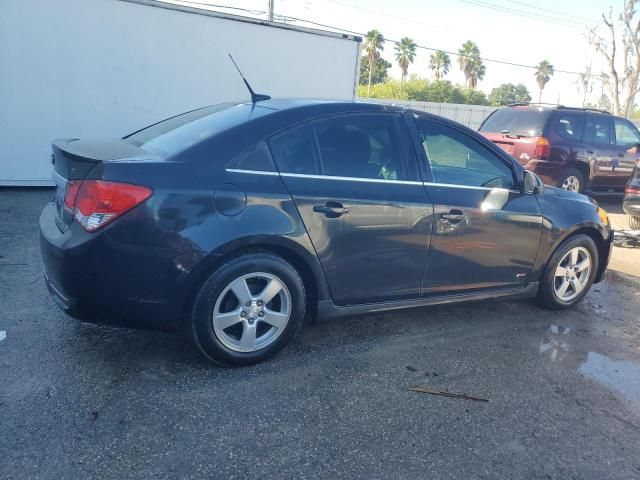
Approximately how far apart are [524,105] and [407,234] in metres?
7.37

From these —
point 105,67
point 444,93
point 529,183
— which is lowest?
point 529,183

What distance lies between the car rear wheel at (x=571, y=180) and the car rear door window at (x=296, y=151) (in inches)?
291

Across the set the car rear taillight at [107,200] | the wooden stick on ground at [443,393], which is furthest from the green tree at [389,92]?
the car rear taillight at [107,200]

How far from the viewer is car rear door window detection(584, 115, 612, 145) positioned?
977cm

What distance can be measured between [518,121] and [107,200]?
27.6 ft

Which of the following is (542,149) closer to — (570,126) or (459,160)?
(570,126)

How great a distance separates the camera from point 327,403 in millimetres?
2947

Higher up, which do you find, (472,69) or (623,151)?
(472,69)

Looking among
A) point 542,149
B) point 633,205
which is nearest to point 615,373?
point 633,205

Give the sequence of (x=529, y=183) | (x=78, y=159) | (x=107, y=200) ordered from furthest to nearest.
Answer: (x=529, y=183) < (x=78, y=159) < (x=107, y=200)

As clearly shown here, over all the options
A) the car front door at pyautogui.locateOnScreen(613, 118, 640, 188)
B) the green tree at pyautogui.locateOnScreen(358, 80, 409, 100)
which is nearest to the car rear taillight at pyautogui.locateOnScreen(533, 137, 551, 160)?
the car front door at pyautogui.locateOnScreen(613, 118, 640, 188)

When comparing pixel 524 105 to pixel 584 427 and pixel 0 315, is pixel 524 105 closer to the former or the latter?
pixel 584 427

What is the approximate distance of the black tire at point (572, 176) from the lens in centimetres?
939

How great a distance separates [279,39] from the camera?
9.25m
